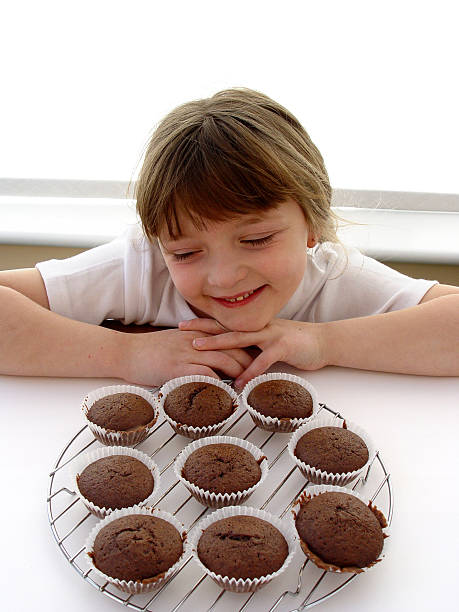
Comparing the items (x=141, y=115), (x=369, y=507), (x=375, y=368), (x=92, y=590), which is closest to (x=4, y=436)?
(x=92, y=590)

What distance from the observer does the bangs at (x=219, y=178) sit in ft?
3.63

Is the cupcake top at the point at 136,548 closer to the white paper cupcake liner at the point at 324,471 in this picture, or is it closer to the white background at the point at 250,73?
the white paper cupcake liner at the point at 324,471

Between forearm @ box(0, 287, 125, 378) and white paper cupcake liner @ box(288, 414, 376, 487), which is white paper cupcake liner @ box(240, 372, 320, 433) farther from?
forearm @ box(0, 287, 125, 378)

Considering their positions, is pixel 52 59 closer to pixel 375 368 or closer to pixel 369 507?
pixel 375 368

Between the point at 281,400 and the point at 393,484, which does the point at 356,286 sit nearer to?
the point at 281,400

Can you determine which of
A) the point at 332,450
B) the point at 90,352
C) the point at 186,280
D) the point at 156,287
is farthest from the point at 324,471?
the point at 156,287

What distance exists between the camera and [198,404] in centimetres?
112

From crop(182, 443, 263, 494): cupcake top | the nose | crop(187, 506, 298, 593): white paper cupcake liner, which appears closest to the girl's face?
the nose

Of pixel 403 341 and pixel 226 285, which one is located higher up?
pixel 226 285

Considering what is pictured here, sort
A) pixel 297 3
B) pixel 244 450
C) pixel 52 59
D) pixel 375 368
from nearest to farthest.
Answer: pixel 244 450 → pixel 375 368 → pixel 297 3 → pixel 52 59

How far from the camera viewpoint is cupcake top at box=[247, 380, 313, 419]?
1112 millimetres

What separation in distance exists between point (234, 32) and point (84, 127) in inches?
24.7

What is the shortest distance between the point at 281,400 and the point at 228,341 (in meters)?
0.22

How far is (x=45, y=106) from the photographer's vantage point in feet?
7.15
